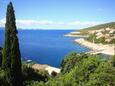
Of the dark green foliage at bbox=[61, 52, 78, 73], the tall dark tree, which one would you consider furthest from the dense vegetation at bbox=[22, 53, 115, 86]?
the dark green foliage at bbox=[61, 52, 78, 73]

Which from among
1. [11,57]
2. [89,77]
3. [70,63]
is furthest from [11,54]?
[70,63]

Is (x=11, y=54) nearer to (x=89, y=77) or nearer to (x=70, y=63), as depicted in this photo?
(x=89, y=77)

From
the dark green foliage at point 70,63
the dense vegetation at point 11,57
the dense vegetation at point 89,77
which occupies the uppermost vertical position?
the dense vegetation at point 11,57

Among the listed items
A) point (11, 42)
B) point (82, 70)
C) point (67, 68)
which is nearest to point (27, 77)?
point (67, 68)

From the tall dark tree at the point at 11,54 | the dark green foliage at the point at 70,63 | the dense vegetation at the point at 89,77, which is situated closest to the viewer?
the tall dark tree at the point at 11,54

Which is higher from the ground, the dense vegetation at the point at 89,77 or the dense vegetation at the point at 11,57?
the dense vegetation at the point at 11,57

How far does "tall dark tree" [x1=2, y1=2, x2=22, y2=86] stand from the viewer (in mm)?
30266

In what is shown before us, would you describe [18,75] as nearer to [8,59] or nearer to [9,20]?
[8,59]

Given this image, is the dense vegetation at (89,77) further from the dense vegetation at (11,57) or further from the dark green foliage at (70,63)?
the dark green foliage at (70,63)

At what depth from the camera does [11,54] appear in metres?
30.5

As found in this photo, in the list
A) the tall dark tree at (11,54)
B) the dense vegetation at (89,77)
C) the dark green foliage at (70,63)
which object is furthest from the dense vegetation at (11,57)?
the dark green foliage at (70,63)

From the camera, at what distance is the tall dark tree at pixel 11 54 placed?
30.3m

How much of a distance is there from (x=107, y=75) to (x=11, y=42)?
11.1m

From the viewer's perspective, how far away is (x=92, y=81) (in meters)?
31.2
